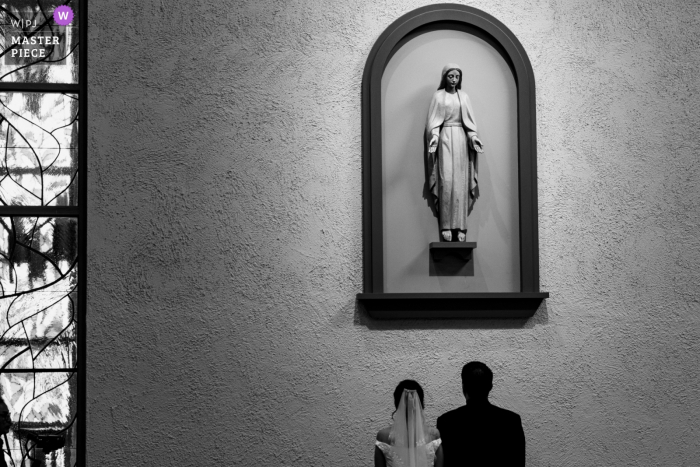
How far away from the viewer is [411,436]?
404 cm

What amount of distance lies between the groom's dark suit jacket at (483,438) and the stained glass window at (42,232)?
2.61 m

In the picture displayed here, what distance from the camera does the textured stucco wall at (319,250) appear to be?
5137 mm

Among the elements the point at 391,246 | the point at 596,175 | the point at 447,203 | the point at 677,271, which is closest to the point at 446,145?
the point at 447,203

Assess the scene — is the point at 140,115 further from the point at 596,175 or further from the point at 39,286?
the point at 596,175

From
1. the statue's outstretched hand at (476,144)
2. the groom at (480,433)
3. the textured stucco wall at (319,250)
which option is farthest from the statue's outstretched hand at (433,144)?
the groom at (480,433)

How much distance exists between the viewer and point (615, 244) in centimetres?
541

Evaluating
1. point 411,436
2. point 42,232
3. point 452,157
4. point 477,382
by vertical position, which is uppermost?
point 452,157

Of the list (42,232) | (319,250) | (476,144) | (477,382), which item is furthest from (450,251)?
(42,232)

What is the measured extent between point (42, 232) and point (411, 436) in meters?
2.98

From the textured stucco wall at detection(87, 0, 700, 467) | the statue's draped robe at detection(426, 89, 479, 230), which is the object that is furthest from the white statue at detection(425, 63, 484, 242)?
the textured stucco wall at detection(87, 0, 700, 467)

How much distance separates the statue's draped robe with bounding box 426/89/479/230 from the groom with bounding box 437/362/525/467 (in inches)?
58.3

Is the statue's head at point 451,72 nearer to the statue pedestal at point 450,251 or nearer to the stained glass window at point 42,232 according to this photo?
the statue pedestal at point 450,251

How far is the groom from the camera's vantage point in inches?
154

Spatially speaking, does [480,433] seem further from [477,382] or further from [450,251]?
[450,251]
